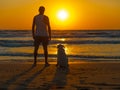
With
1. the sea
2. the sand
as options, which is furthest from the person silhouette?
the sea

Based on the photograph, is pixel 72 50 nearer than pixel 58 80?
No

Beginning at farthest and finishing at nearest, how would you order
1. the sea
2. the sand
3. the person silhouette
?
1. the sea
2. the person silhouette
3. the sand

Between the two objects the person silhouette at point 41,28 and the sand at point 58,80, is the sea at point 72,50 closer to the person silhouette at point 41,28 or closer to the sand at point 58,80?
the person silhouette at point 41,28

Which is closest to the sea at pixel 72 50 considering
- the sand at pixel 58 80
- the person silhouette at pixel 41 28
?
the person silhouette at pixel 41 28

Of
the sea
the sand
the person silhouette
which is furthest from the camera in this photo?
the sea

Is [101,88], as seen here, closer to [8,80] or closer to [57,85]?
[57,85]

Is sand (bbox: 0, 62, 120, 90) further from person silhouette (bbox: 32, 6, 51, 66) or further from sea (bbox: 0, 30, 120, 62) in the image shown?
sea (bbox: 0, 30, 120, 62)

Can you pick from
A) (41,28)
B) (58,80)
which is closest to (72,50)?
(41,28)

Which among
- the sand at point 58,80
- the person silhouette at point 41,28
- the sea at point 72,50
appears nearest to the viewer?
the sand at point 58,80

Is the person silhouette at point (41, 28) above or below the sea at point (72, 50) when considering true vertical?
above

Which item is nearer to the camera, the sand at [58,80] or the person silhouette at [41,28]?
the sand at [58,80]

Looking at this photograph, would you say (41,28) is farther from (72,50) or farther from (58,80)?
(72,50)

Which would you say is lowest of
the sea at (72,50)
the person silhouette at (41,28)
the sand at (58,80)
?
the sea at (72,50)

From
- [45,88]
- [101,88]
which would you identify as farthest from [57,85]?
[101,88]
